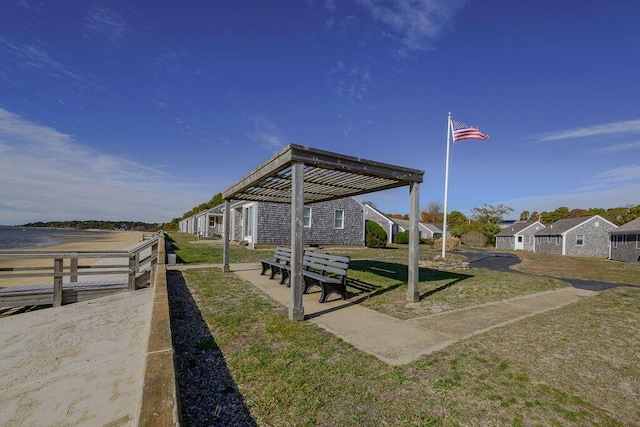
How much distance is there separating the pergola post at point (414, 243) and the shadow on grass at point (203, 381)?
400cm

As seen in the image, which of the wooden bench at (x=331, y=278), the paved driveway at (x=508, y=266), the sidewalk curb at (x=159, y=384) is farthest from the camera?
the paved driveway at (x=508, y=266)

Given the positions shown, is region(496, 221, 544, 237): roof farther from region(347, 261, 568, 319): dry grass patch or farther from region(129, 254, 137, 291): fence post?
region(129, 254, 137, 291): fence post

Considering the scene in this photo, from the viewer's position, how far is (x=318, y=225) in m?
22.9

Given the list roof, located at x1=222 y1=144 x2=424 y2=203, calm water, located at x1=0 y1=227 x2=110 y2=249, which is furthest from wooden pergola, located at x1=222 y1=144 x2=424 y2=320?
calm water, located at x1=0 y1=227 x2=110 y2=249

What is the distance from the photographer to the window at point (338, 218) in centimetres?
2389

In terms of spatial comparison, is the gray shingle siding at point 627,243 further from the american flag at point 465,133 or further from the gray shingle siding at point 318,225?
the gray shingle siding at point 318,225

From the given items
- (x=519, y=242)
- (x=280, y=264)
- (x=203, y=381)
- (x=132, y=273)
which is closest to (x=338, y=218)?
(x=280, y=264)

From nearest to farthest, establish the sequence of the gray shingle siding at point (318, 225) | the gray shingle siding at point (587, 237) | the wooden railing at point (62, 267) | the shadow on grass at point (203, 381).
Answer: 1. the shadow on grass at point (203, 381)
2. the wooden railing at point (62, 267)
3. the gray shingle siding at point (318, 225)
4. the gray shingle siding at point (587, 237)

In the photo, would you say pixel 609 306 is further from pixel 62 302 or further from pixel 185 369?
pixel 62 302

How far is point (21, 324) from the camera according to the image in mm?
5809

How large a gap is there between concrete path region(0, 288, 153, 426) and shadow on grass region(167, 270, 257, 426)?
0.40 meters

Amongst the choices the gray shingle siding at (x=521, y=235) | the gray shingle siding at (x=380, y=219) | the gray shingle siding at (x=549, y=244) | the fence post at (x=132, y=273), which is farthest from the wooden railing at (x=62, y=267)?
the gray shingle siding at (x=521, y=235)

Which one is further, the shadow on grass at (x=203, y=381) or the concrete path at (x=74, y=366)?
the concrete path at (x=74, y=366)

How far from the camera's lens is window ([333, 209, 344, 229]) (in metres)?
23.9
